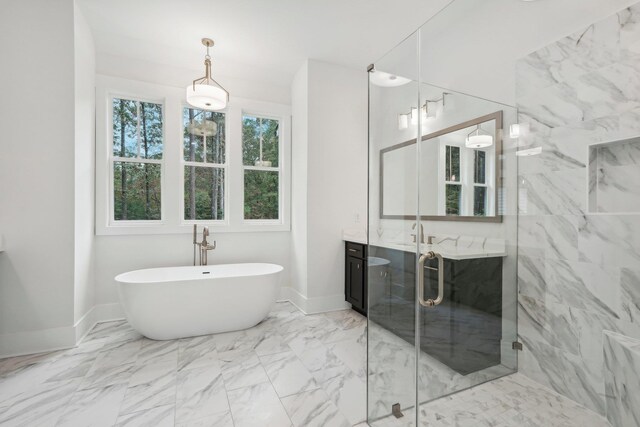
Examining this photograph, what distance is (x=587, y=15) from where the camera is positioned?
1.02m

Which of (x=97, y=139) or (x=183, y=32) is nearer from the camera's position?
(x=183, y=32)

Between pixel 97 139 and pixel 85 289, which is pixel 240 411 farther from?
pixel 97 139

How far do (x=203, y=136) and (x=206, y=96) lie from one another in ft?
3.13

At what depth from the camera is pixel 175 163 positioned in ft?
11.5

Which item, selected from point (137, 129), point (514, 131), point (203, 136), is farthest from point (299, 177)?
point (514, 131)

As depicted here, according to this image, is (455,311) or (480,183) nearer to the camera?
(480,183)

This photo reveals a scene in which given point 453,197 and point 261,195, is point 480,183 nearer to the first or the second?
point 453,197

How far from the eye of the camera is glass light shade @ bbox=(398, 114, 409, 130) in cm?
157

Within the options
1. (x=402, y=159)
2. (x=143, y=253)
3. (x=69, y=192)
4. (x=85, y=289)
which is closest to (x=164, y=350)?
(x=85, y=289)

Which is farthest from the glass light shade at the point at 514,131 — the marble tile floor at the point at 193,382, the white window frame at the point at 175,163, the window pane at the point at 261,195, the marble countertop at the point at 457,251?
the window pane at the point at 261,195

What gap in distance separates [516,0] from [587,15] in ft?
1.03

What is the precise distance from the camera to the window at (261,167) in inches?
153

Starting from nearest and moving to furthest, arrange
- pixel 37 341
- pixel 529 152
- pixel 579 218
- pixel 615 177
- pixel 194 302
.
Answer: pixel 615 177 < pixel 579 218 < pixel 529 152 < pixel 37 341 < pixel 194 302

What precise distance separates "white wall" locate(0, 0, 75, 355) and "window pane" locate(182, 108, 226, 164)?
122 cm
